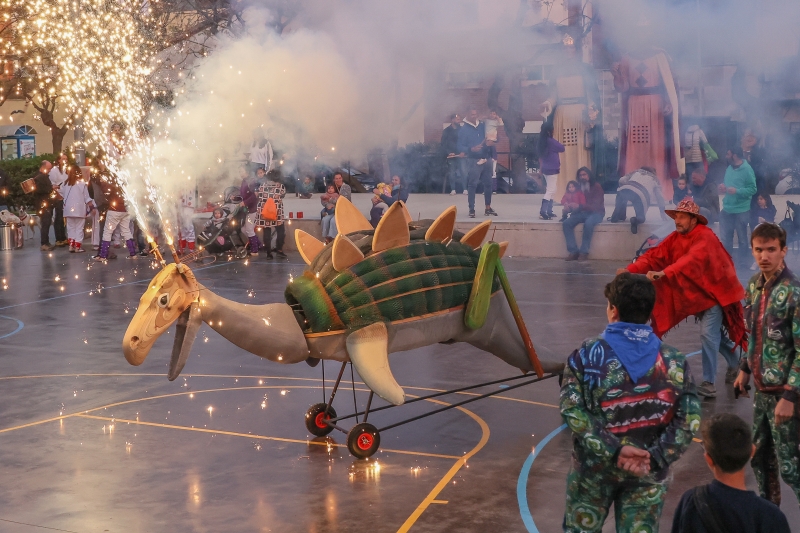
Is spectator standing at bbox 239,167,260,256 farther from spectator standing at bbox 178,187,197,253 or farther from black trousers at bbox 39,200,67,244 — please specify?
black trousers at bbox 39,200,67,244

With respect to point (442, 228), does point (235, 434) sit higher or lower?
lower

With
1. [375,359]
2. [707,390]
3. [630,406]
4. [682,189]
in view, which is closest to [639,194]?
[682,189]

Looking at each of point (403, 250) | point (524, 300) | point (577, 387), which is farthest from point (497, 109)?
point (577, 387)

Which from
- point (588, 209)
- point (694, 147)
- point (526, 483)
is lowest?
point (526, 483)

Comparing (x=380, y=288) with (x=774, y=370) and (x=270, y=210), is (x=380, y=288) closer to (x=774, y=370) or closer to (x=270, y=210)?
(x=774, y=370)

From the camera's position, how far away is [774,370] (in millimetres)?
5191

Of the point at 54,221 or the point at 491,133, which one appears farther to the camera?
the point at 54,221

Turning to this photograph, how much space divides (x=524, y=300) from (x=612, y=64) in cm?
624

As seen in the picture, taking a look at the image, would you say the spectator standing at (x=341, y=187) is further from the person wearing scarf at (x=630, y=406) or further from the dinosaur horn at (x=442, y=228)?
the person wearing scarf at (x=630, y=406)

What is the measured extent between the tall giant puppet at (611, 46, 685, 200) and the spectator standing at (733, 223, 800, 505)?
1300 centimetres

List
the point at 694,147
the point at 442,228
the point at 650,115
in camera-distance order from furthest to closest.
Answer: the point at 650,115 → the point at 694,147 → the point at 442,228

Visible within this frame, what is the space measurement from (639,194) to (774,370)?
42.4ft

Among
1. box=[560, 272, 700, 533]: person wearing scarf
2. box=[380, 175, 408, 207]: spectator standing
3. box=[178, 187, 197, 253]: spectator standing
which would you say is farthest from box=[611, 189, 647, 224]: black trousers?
box=[560, 272, 700, 533]: person wearing scarf

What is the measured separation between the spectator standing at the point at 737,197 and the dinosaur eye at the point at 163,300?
449 inches
